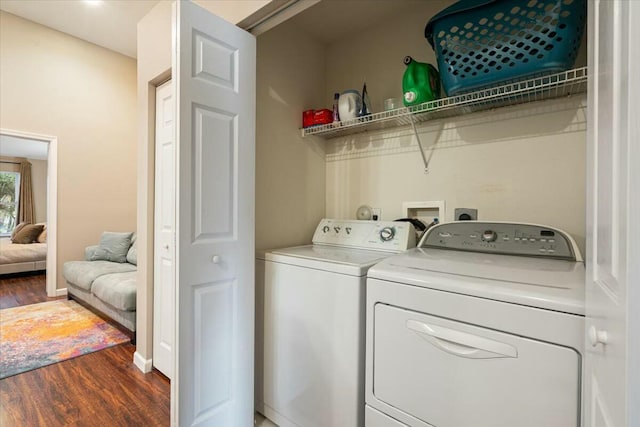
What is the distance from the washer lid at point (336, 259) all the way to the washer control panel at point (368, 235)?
61mm

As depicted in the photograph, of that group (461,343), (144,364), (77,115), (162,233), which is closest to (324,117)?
(162,233)

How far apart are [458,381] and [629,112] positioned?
0.84 meters

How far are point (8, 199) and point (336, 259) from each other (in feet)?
30.6

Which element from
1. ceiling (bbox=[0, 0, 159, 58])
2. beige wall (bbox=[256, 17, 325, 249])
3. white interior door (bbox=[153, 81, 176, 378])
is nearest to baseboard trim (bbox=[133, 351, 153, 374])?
white interior door (bbox=[153, 81, 176, 378])

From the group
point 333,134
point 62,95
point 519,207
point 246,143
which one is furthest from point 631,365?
point 62,95

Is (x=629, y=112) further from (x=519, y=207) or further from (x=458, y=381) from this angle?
(x=519, y=207)

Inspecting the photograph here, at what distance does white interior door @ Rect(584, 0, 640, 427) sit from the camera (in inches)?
15.8

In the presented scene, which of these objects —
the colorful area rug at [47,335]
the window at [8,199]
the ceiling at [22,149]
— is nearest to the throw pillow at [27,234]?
the ceiling at [22,149]

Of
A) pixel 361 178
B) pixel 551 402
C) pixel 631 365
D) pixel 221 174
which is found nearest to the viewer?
pixel 631 365

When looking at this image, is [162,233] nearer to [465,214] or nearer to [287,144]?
[287,144]

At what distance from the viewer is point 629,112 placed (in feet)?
1.38

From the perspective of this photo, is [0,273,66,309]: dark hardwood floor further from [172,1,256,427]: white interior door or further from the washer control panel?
the washer control panel

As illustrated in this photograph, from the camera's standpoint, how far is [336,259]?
4.53ft

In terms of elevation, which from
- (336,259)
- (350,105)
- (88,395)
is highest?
(350,105)
